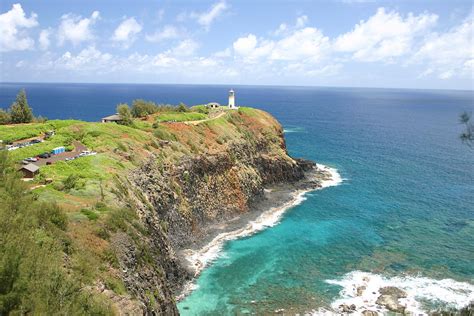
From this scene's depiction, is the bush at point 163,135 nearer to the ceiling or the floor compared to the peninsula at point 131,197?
nearer to the ceiling

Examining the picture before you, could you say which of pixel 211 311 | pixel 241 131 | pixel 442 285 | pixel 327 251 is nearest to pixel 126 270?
pixel 211 311

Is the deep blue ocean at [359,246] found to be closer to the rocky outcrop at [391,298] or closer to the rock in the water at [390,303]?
the rocky outcrop at [391,298]

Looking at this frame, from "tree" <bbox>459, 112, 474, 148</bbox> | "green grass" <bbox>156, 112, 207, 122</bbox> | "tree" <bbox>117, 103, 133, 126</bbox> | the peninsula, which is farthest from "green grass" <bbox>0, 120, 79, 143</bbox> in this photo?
"tree" <bbox>459, 112, 474, 148</bbox>

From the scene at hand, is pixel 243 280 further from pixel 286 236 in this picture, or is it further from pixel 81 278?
pixel 81 278

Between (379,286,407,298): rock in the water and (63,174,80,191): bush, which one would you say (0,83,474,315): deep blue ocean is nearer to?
(379,286,407,298): rock in the water

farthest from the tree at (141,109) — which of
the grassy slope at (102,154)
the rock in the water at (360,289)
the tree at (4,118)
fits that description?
the rock in the water at (360,289)
